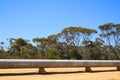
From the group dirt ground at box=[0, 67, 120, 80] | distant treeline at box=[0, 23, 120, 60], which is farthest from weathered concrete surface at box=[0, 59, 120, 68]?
distant treeline at box=[0, 23, 120, 60]

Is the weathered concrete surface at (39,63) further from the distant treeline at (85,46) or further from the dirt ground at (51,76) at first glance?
the distant treeline at (85,46)

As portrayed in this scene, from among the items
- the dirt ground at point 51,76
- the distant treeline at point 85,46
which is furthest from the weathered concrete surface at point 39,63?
the distant treeline at point 85,46

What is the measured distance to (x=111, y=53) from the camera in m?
48.1

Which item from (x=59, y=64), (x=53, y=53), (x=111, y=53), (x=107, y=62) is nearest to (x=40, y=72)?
(x=59, y=64)

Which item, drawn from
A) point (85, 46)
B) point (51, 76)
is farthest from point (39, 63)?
point (85, 46)

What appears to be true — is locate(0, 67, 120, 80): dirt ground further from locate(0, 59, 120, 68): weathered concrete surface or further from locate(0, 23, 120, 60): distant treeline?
locate(0, 23, 120, 60): distant treeline

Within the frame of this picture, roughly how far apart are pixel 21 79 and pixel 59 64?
12.2ft

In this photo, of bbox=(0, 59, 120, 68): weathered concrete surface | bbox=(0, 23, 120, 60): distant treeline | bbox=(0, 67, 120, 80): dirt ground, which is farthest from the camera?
bbox=(0, 23, 120, 60): distant treeline

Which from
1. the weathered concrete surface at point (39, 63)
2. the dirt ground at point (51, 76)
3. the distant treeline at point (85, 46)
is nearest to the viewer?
the dirt ground at point (51, 76)

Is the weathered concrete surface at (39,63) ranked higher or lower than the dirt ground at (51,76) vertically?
higher

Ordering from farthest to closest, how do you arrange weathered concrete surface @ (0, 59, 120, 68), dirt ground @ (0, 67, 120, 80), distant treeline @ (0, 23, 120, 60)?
distant treeline @ (0, 23, 120, 60), weathered concrete surface @ (0, 59, 120, 68), dirt ground @ (0, 67, 120, 80)

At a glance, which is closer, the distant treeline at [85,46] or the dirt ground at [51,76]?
the dirt ground at [51,76]

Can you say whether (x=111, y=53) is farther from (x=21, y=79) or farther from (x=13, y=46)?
(x=21, y=79)

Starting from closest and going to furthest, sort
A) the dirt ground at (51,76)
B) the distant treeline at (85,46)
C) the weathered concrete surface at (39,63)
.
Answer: the dirt ground at (51,76) → the weathered concrete surface at (39,63) → the distant treeline at (85,46)
